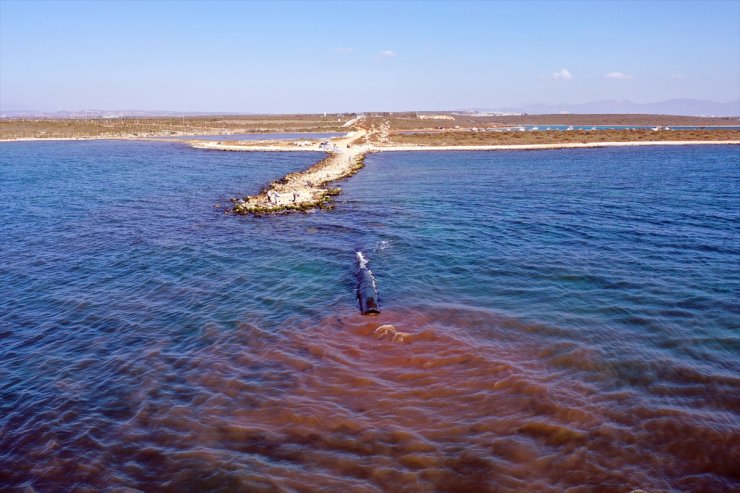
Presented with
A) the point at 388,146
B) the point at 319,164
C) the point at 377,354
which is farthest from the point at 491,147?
the point at 377,354

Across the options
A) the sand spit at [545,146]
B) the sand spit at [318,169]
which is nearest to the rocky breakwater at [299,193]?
the sand spit at [318,169]

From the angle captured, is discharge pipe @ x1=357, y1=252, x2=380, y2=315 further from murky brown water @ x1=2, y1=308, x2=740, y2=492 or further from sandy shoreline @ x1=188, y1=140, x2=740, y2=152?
sandy shoreline @ x1=188, y1=140, x2=740, y2=152

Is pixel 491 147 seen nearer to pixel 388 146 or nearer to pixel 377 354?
pixel 388 146

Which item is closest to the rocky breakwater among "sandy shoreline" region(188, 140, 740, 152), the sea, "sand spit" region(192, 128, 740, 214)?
"sand spit" region(192, 128, 740, 214)

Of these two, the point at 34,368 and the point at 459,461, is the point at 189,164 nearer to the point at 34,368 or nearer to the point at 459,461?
the point at 34,368

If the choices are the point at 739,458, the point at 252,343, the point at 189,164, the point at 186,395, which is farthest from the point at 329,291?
the point at 189,164

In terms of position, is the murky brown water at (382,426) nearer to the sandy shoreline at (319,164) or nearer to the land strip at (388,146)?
the sandy shoreline at (319,164)
